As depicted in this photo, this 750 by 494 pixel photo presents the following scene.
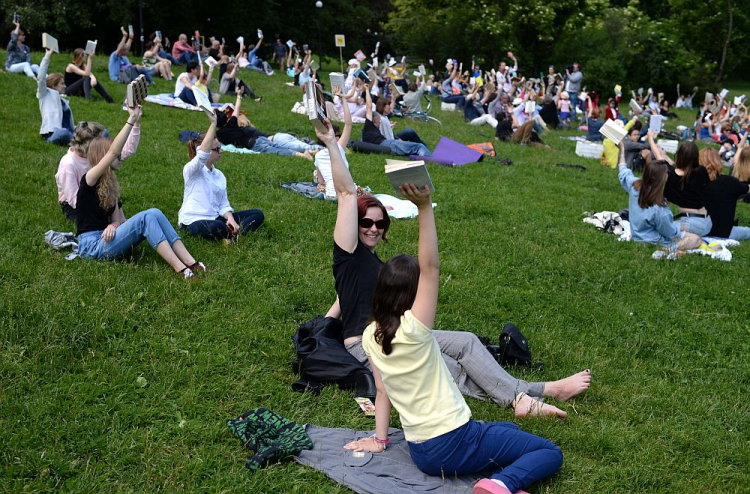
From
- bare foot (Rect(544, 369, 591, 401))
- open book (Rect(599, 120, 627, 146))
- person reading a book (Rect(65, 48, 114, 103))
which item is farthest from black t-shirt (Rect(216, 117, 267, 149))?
bare foot (Rect(544, 369, 591, 401))

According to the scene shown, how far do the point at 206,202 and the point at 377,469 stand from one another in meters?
4.54

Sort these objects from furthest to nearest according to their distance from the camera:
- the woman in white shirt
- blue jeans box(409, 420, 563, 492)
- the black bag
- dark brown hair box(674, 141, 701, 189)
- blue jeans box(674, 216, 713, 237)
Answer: dark brown hair box(674, 141, 701, 189), blue jeans box(674, 216, 713, 237), the woman in white shirt, the black bag, blue jeans box(409, 420, 563, 492)

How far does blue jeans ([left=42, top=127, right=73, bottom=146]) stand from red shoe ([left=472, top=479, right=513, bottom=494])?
9.87 meters

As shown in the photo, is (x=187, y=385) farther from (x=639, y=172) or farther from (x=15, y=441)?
(x=639, y=172)

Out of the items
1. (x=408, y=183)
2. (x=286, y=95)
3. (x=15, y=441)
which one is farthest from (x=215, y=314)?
(x=286, y=95)

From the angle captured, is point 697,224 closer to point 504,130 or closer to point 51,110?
point 504,130

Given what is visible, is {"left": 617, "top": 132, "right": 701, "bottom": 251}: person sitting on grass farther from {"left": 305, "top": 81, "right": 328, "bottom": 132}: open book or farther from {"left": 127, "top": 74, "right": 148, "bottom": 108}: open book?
{"left": 127, "top": 74, "right": 148, "bottom": 108}: open book

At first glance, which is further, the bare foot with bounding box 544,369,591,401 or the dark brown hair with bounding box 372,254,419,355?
the bare foot with bounding box 544,369,591,401

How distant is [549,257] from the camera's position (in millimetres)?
8547

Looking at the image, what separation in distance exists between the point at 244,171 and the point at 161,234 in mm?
4741

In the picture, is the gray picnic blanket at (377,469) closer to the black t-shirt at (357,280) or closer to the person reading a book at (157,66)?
the black t-shirt at (357,280)

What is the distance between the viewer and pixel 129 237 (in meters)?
6.44

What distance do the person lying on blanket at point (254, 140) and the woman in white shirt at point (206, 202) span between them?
210 inches

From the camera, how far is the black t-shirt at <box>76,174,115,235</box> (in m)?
6.44
